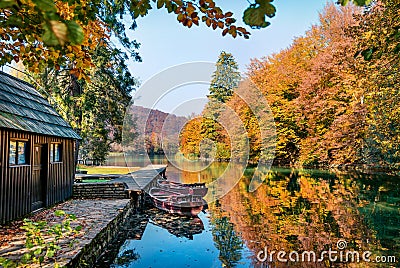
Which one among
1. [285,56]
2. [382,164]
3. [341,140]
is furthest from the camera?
[285,56]

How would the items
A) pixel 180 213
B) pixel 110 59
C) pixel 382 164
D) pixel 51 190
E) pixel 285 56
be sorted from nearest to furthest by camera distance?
pixel 51 190
pixel 180 213
pixel 110 59
pixel 382 164
pixel 285 56

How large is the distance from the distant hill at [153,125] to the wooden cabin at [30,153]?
6.78m

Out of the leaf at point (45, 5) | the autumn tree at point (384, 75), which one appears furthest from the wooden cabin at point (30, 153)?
the autumn tree at point (384, 75)

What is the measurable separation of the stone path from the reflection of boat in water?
1259mm

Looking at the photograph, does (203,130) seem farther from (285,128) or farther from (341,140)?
(341,140)

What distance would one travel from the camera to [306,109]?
2444 centimetres

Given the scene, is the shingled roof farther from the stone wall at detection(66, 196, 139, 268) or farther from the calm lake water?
the calm lake water

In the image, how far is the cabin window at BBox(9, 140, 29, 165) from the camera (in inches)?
264

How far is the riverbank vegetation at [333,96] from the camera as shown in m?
12.0

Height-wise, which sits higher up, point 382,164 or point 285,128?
point 285,128

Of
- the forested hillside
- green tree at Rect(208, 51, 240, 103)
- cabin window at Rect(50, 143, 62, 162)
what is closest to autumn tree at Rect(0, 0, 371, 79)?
cabin window at Rect(50, 143, 62, 162)

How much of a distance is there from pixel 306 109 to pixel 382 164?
827 cm

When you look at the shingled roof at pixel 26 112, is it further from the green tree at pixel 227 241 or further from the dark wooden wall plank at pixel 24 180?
the green tree at pixel 227 241

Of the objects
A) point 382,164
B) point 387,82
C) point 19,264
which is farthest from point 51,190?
point 382,164
